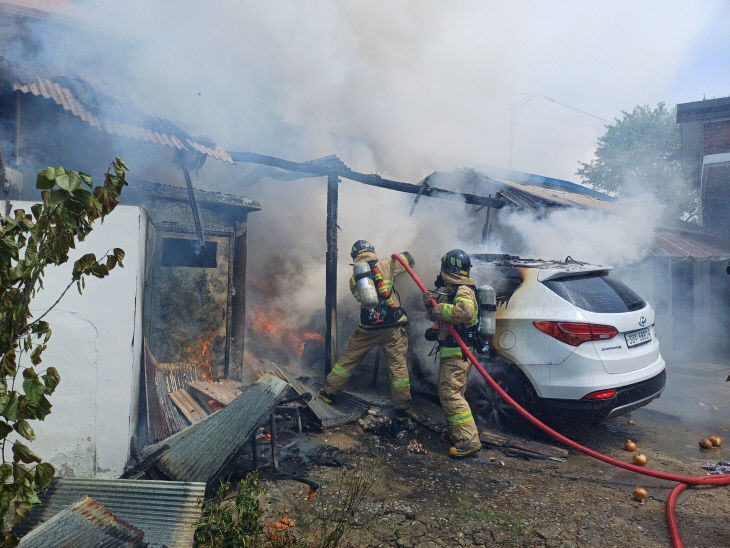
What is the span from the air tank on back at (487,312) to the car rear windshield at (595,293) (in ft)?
1.84

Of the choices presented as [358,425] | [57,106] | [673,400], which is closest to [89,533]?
[358,425]

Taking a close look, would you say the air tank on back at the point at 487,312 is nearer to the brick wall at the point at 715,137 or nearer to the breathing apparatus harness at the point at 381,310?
the breathing apparatus harness at the point at 381,310

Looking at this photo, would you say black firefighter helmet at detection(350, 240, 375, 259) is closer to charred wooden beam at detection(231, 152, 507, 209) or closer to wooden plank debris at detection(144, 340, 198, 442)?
charred wooden beam at detection(231, 152, 507, 209)

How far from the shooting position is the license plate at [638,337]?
185 inches

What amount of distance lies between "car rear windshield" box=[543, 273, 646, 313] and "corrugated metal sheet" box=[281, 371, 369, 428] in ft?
8.35

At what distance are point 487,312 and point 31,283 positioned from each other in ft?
13.7

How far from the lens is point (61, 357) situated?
357 cm

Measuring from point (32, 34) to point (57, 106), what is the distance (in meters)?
2.24

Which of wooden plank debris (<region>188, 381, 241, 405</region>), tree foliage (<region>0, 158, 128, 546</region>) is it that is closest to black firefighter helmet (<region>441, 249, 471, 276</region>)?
wooden plank debris (<region>188, 381, 241, 405</region>)

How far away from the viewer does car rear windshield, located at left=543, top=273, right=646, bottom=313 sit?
4.68m

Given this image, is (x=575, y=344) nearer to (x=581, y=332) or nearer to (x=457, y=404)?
(x=581, y=332)

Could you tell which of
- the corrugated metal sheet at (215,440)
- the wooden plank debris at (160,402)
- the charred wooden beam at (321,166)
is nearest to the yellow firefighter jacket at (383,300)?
the charred wooden beam at (321,166)

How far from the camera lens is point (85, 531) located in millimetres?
2533

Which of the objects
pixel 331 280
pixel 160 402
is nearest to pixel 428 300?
pixel 331 280
